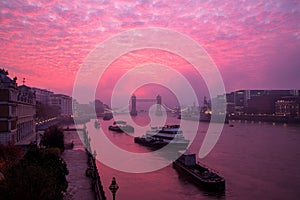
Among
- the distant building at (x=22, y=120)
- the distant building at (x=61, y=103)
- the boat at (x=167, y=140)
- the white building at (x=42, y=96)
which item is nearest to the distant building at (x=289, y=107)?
the boat at (x=167, y=140)

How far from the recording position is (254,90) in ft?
518

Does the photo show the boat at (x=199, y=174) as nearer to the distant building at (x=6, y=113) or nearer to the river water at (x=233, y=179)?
the river water at (x=233, y=179)

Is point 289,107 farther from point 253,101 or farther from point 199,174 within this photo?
point 199,174

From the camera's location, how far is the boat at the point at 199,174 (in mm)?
17625

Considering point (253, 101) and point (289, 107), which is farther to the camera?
point (253, 101)

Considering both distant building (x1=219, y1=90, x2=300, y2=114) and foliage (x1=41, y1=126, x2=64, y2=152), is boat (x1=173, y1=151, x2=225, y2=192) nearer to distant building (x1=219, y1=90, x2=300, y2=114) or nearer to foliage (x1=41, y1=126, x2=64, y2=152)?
foliage (x1=41, y1=126, x2=64, y2=152)

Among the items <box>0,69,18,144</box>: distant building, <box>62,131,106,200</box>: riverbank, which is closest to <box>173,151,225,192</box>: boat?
<box>62,131,106,200</box>: riverbank

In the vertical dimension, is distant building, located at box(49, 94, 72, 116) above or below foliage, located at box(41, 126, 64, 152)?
above

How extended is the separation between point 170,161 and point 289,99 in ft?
291

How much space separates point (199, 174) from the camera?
1959 centimetres

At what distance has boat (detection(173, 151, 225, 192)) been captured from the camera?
1762 cm

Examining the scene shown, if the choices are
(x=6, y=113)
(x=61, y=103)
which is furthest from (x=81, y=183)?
(x=61, y=103)

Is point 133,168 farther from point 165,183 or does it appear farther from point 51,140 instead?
point 51,140

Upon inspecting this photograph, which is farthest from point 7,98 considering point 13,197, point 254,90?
point 254,90
